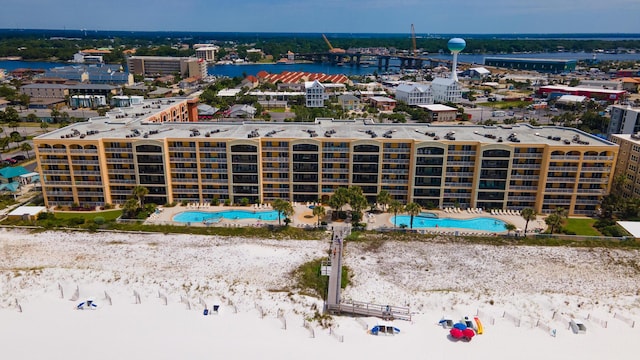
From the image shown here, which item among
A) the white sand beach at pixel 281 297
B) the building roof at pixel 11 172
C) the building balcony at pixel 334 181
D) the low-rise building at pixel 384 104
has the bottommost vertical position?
the white sand beach at pixel 281 297

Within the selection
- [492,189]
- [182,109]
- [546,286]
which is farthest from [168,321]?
[182,109]

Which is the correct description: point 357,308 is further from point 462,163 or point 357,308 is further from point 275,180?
point 462,163

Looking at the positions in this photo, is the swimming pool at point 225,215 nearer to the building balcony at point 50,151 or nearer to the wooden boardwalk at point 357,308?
the building balcony at point 50,151

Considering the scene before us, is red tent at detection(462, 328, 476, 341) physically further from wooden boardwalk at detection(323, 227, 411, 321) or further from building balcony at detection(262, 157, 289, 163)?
building balcony at detection(262, 157, 289, 163)

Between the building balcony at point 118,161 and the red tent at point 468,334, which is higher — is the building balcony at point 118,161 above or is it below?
above

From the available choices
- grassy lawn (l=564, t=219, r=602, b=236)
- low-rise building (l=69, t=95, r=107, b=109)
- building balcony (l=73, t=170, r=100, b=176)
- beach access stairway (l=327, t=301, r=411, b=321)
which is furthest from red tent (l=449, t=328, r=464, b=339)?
low-rise building (l=69, t=95, r=107, b=109)

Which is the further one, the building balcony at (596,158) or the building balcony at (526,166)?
the building balcony at (526,166)

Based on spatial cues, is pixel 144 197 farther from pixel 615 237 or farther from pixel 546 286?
pixel 615 237

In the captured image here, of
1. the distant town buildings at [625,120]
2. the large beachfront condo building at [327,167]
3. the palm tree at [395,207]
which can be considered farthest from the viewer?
the distant town buildings at [625,120]

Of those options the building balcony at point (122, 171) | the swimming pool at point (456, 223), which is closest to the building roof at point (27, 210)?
the building balcony at point (122, 171)
